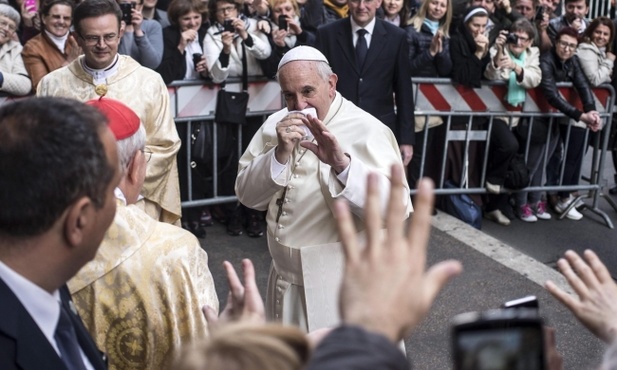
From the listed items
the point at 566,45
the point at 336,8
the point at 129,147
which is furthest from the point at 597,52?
the point at 129,147

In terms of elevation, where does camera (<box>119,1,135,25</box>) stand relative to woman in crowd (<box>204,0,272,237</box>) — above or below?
above

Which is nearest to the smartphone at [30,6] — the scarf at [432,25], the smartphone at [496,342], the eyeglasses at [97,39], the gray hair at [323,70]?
the eyeglasses at [97,39]

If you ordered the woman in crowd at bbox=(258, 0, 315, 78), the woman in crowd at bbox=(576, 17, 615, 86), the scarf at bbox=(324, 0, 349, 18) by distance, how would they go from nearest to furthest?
the woman in crowd at bbox=(258, 0, 315, 78) < the woman in crowd at bbox=(576, 17, 615, 86) < the scarf at bbox=(324, 0, 349, 18)

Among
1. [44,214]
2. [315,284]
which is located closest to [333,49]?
[315,284]

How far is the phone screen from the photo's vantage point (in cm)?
124

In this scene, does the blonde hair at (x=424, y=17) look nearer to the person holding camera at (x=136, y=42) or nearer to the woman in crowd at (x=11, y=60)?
the person holding camera at (x=136, y=42)

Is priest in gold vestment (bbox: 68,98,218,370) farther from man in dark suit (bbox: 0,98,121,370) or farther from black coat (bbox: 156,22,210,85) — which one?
black coat (bbox: 156,22,210,85)

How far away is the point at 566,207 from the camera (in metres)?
7.53

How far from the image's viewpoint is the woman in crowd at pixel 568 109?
718 centimetres

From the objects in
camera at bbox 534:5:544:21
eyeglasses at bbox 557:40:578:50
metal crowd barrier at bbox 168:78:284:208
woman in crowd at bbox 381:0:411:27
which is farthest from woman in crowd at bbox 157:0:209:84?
camera at bbox 534:5:544:21

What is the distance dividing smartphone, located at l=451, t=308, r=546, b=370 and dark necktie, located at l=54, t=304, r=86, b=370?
40.1 inches

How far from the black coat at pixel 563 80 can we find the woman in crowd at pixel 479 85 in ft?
1.58

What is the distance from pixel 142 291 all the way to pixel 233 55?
4261mm

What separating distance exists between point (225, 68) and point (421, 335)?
257 centimetres
